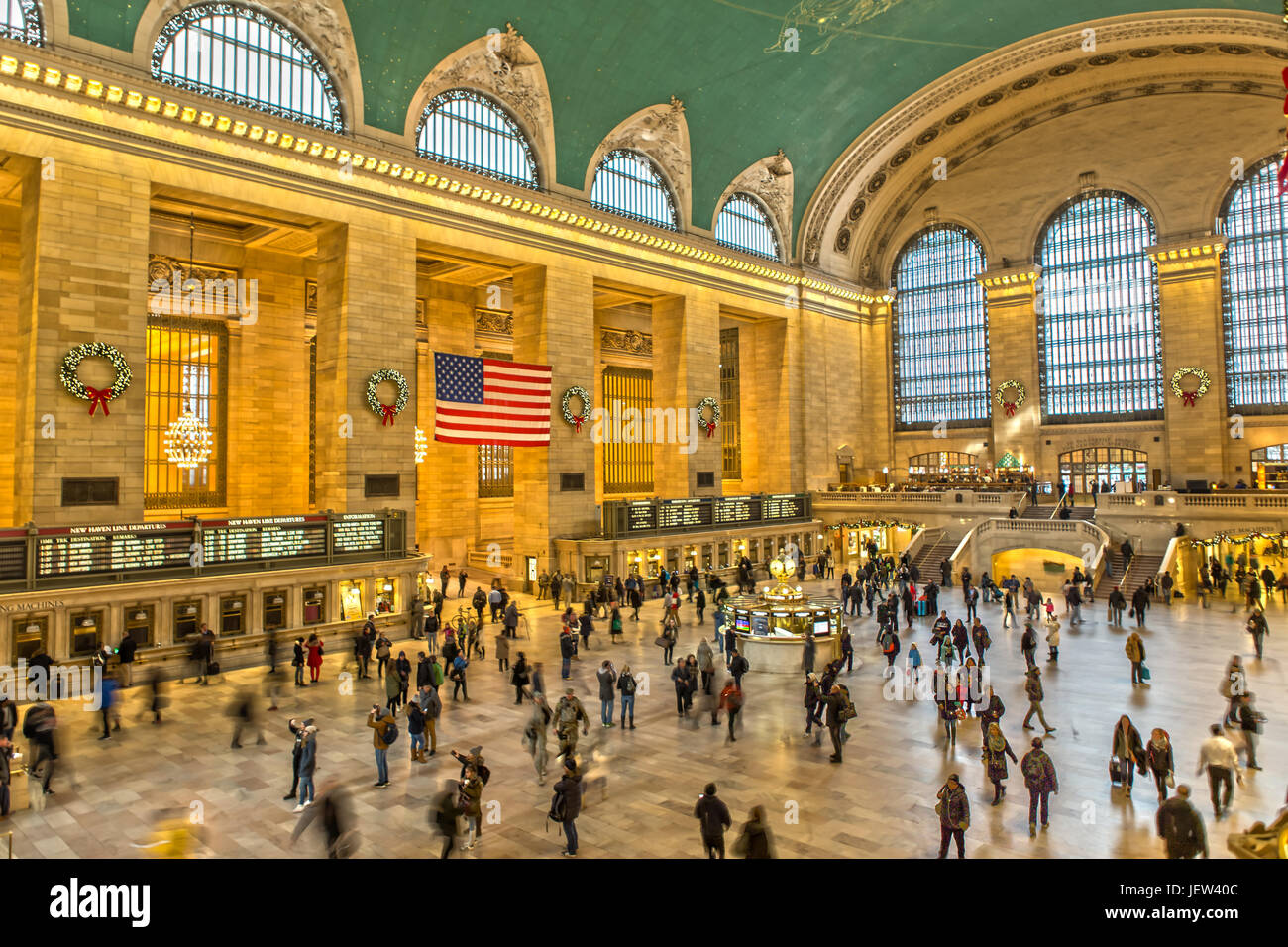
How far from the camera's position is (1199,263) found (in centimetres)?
3481

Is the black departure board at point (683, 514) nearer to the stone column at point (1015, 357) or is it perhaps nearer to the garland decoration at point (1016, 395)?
the stone column at point (1015, 357)

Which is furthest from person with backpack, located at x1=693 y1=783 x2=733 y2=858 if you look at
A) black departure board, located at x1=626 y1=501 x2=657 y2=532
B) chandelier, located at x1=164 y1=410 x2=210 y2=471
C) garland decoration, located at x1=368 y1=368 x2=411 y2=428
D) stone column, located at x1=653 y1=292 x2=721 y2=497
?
stone column, located at x1=653 y1=292 x2=721 y2=497

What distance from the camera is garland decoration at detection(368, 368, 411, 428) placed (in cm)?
2202

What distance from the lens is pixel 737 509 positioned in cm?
3212

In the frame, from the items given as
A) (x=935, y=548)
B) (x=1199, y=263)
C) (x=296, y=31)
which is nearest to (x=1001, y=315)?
(x=1199, y=263)

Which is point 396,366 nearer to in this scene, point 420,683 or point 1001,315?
point 420,683

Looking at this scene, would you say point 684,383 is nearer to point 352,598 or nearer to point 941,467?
point 352,598

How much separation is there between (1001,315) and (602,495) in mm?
22380

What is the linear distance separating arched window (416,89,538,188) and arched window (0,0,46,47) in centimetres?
926

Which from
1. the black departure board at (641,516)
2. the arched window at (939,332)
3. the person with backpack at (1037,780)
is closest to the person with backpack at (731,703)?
the person with backpack at (1037,780)

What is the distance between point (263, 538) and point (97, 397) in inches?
180

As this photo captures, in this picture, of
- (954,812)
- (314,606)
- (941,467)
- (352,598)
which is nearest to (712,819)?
(954,812)

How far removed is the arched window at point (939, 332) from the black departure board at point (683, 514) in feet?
61.2

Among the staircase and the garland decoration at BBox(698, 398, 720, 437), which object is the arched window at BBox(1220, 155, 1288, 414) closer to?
the staircase
